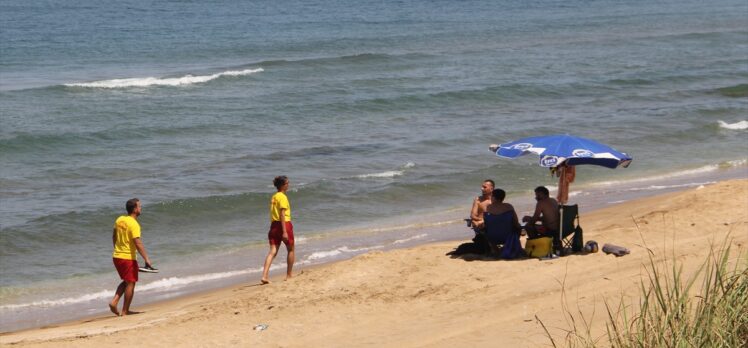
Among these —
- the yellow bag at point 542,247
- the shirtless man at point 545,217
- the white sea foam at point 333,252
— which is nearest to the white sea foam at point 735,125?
the white sea foam at point 333,252

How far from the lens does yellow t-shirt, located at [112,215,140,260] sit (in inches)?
423

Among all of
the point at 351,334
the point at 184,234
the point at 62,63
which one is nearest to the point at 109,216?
the point at 184,234

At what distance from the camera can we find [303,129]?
79.6 feet

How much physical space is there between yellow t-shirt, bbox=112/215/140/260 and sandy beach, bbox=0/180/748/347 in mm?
705

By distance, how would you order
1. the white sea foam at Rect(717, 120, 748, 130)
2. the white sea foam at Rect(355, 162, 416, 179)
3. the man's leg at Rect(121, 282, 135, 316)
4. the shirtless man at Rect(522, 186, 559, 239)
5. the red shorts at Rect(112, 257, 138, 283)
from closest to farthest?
the red shorts at Rect(112, 257, 138, 283)
the man's leg at Rect(121, 282, 135, 316)
the shirtless man at Rect(522, 186, 559, 239)
the white sea foam at Rect(355, 162, 416, 179)
the white sea foam at Rect(717, 120, 748, 130)

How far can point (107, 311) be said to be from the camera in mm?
12023

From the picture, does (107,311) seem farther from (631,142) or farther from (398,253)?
(631,142)

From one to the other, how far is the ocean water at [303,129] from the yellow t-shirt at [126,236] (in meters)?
1.50

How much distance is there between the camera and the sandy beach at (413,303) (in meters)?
9.12

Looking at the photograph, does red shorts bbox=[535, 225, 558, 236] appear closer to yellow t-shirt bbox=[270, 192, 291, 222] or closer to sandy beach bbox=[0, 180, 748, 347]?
sandy beach bbox=[0, 180, 748, 347]

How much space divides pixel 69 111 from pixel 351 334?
18814mm

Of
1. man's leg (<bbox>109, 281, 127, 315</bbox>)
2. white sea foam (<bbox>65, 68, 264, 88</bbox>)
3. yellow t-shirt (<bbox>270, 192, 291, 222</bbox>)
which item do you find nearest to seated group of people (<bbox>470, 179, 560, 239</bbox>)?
yellow t-shirt (<bbox>270, 192, 291, 222</bbox>)

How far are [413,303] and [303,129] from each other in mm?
14500

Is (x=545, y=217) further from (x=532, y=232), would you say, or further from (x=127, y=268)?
(x=127, y=268)
